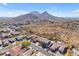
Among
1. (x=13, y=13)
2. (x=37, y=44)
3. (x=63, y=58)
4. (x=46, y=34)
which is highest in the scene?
(x=13, y=13)

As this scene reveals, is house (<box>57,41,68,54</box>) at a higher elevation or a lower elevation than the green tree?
lower

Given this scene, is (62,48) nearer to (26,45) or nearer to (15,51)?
(26,45)

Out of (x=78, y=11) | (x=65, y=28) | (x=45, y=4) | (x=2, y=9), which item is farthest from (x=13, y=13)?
(x=78, y=11)

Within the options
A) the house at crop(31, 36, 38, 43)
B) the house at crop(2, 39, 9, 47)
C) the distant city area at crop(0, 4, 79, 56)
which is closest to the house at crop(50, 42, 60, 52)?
the distant city area at crop(0, 4, 79, 56)

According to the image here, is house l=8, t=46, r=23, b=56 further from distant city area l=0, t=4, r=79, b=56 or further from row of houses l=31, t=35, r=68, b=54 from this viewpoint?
row of houses l=31, t=35, r=68, b=54

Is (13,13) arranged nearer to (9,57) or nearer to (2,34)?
(2,34)

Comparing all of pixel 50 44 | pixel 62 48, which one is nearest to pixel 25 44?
pixel 50 44

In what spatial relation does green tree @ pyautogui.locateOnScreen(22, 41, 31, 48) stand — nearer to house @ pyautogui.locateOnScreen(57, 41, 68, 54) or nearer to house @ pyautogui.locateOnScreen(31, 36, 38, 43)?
house @ pyautogui.locateOnScreen(31, 36, 38, 43)

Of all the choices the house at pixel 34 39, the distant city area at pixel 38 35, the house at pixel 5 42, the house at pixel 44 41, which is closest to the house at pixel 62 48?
the distant city area at pixel 38 35

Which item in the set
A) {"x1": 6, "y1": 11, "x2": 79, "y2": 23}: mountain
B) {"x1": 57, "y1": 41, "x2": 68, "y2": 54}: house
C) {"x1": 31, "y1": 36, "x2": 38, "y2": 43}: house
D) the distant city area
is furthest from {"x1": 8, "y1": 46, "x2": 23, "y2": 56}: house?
{"x1": 57, "y1": 41, "x2": 68, "y2": 54}: house

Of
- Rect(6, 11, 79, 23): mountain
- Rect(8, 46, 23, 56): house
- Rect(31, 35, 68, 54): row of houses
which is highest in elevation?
Rect(6, 11, 79, 23): mountain

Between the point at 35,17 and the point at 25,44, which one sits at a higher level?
the point at 35,17
